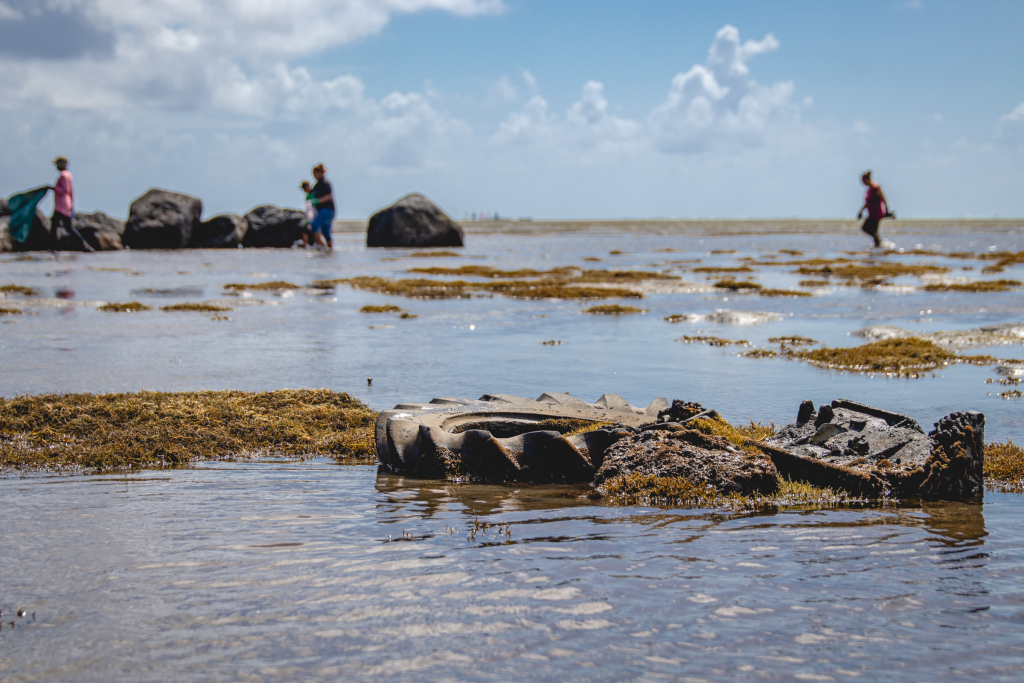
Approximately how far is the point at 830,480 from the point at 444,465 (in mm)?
2435

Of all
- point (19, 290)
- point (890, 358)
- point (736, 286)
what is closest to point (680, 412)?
point (890, 358)

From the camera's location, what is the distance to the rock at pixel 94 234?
1553 inches

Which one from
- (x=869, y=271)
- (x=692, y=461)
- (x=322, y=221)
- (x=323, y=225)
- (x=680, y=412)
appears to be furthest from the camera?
(x=323, y=225)

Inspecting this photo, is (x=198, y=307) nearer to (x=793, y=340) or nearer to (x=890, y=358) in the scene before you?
(x=793, y=340)

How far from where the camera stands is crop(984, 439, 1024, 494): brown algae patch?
5359 millimetres

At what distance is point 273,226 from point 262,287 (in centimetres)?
2348

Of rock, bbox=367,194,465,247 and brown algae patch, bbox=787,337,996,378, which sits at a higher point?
rock, bbox=367,194,465,247

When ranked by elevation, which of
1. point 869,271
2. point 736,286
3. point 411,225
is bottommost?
point 736,286

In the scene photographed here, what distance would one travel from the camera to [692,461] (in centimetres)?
523

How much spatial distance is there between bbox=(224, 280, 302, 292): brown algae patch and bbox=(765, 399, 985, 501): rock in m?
17.4

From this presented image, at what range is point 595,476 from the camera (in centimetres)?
543

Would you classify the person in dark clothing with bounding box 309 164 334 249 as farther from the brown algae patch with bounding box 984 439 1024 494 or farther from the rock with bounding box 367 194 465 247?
the brown algae patch with bounding box 984 439 1024 494

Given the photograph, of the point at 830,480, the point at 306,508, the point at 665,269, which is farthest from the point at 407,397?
the point at 665,269

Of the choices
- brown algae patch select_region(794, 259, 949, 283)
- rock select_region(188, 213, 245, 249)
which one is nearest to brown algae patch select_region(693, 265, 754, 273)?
brown algae patch select_region(794, 259, 949, 283)
